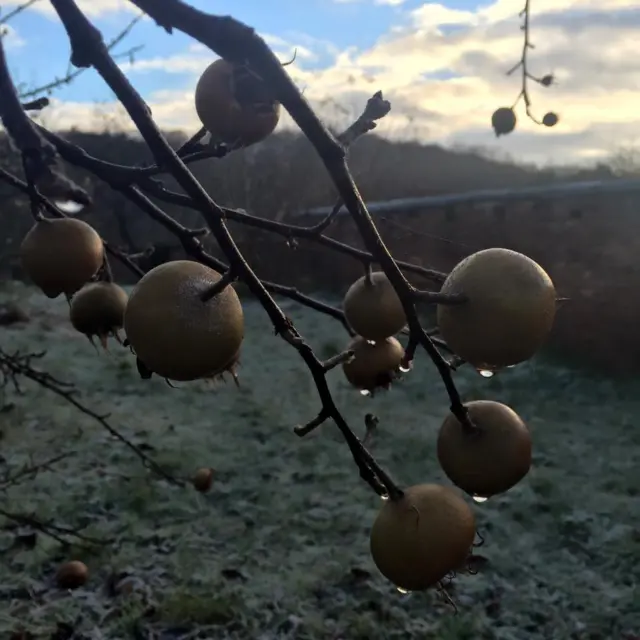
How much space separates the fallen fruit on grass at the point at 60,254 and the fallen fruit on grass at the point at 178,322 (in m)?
0.49

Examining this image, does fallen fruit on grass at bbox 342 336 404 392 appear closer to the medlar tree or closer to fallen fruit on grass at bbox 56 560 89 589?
the medlar tree

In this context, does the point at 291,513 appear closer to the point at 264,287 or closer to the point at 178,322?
the point at 264,287

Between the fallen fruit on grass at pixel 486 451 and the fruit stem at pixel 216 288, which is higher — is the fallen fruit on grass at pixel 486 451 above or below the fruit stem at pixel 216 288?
below

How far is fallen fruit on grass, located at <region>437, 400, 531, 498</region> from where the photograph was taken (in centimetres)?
90

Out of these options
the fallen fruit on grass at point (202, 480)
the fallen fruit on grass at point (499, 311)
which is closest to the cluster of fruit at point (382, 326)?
the fallen fruit on grass at point (499, 311)

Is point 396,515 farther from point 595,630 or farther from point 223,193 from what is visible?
point 223,193

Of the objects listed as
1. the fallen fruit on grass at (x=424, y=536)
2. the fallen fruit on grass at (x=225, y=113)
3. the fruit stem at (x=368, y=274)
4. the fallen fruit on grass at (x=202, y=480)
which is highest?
the fallen fruit on grass at (x=225, y=113)

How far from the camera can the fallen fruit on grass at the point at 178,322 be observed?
0.69 m

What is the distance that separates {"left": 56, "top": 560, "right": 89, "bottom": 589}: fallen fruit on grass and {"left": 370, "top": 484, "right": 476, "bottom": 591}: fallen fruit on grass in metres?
3.08

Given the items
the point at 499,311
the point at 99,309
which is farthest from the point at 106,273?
the point at 499,311

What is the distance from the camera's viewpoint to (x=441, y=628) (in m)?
3.54

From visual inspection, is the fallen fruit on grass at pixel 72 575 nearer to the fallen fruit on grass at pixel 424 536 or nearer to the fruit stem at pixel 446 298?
the fallen fruit on grass at pixel 424 536

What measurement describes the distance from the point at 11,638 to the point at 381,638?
153 cm

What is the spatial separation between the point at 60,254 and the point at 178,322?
54 cm
